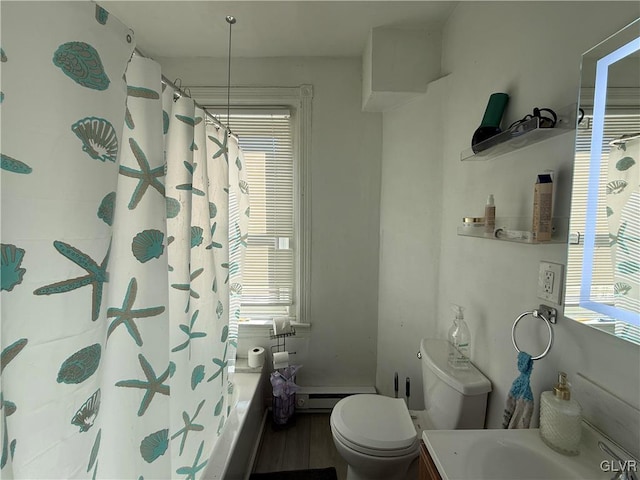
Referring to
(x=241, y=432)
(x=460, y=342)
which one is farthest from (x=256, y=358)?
(x=460, y=342)

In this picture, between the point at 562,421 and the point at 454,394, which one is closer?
the point at 562,421

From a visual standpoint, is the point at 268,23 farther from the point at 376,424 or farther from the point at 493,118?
the point at 376,424

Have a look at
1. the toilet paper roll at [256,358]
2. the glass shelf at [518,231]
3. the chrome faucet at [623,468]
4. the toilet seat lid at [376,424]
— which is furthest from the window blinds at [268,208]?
the chrome faucet at [623,468]

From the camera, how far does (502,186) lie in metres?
1.11

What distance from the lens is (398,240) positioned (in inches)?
72.1

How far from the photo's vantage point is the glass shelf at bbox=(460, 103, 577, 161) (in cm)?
80

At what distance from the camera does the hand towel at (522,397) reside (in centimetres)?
87

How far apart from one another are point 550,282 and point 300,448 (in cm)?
172

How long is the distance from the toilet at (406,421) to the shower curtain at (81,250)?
2.53 feet

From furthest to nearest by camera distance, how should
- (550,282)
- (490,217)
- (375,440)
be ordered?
1. (375,440)
2. (490,217)
3. (550,282)

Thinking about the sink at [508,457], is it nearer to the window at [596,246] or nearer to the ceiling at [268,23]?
the window at [596,246]

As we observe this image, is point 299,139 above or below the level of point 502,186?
above

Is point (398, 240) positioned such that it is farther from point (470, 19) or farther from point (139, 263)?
point (139, 263)

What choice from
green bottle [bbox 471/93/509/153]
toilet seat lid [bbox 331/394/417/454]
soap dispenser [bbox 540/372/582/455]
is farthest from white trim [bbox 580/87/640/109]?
toilet seat lid [bbox 331/394/417/454]
